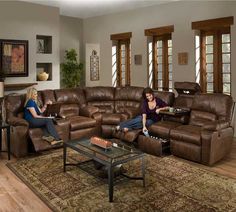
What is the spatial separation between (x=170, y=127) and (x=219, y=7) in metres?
2.83

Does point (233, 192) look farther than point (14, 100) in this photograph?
No

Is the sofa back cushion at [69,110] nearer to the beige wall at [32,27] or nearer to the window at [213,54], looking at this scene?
the beige wall at [32,27]

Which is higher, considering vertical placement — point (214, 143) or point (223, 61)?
point (223, 61)

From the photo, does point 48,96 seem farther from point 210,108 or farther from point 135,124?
point 210,108

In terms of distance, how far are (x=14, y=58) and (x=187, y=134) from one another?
4511mm

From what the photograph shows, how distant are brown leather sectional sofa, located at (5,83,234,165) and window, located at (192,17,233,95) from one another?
107 centimetres

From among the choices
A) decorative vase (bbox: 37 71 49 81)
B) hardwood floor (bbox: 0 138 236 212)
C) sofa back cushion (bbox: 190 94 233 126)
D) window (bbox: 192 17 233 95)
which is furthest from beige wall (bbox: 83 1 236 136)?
hardwood floor (bbox: 0 138 236 212)

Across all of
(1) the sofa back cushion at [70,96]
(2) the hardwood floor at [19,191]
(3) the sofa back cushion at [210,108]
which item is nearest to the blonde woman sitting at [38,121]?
(2) the hardwood floor at [19,191]

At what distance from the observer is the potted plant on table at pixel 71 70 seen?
8.23 metres

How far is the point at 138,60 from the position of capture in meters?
7.33

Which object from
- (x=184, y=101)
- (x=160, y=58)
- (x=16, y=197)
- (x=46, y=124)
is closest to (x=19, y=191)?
(x=16, y=197)

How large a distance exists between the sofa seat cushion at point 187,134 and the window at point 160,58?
2.64 metres

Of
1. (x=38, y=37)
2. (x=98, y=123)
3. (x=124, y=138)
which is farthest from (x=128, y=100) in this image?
(x=38, y=37)

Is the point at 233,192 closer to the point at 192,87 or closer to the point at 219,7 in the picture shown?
the point at 192,87
